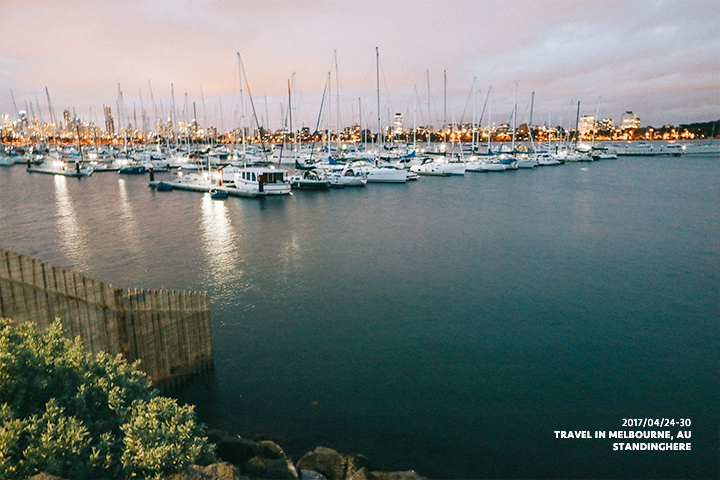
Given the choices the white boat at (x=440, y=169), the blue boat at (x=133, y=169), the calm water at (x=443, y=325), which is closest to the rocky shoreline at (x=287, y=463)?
the calm water at (x=443, y=325)

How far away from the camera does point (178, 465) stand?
548 cm

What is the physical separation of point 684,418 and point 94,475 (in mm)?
12171

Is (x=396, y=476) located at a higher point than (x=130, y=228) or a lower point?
lower

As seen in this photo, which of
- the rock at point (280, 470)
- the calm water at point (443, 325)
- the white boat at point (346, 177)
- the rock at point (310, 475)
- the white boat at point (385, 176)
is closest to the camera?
the rock at point (280, 470)

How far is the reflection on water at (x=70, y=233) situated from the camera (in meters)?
23.8

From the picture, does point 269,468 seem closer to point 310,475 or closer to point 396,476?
point 310,475

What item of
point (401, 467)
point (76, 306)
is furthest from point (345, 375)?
point (76, 306)

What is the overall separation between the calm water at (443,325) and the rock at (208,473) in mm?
4199

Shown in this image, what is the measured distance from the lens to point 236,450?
7.91 m

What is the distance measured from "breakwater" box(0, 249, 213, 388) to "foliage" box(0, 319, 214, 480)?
247 centimetres

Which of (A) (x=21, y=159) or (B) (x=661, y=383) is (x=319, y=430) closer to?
(B) (x=661, y=383)

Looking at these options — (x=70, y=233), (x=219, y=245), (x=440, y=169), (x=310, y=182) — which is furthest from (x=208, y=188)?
(x=440, y=169)

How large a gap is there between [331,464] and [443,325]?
8194 mm

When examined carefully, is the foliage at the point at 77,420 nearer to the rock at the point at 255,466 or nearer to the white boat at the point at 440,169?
the rock at the point at 255,466
